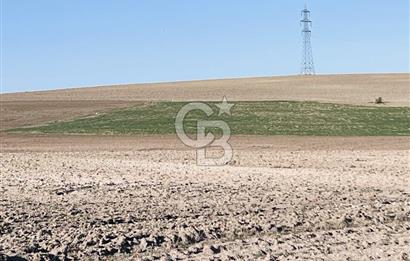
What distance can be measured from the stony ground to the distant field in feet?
42.7

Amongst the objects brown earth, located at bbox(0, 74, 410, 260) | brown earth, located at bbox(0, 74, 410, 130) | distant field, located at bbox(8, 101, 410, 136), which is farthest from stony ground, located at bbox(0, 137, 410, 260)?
brown earth, located at bbox(0, 74, 410, 130)

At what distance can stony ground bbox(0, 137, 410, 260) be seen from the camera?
29.5ft

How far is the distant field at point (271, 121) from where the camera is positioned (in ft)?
112

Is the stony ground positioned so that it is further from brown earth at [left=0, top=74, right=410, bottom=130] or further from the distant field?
brown earth at [left=0, top=74, right=410, bottom=130]

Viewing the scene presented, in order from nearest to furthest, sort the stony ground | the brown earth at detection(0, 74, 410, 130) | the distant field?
the stony ground, the distant field, the brown earth at detection(0, 74, 410, 130)

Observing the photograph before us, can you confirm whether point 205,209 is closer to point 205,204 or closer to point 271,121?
point 205,204

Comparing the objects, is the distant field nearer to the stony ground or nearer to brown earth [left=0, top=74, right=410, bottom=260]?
brown earth [left=0, top=74, right=410, bottom=260]

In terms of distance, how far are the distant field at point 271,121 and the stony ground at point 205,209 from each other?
513 inches

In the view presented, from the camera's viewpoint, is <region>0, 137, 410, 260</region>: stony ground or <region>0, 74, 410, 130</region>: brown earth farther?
<region>0, 74, 410, 130</region>: brown earth

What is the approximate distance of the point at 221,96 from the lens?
175 ft

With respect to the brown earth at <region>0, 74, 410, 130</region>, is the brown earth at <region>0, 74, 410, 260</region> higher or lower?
lower

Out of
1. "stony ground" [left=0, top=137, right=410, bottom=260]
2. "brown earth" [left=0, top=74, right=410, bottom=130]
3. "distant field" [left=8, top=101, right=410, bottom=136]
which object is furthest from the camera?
"brown earth" [left=0, top=74, right=410, bottom=130]

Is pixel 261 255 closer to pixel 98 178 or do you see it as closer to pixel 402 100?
pixel 98 178

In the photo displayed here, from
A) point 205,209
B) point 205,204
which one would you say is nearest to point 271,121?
point 205,204
